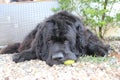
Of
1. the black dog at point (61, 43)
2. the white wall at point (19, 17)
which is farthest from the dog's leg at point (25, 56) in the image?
the white wall at point (19, 17)

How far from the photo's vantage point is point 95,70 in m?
3.87

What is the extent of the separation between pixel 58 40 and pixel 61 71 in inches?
21.8

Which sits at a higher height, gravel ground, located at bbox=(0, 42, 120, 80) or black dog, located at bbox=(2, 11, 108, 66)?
black dog, located at bbox=(2, 11, 108, 66)

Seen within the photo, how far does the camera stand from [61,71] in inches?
150

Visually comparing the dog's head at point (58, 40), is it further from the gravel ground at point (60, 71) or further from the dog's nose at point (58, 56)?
the gravel ground at point (60, 71)

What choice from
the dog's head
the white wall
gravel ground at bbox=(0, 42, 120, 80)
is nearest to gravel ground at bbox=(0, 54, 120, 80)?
gravel ground at bbox=(0, 42, 120, 80)

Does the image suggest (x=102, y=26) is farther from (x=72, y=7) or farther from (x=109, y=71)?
(x=109, y=71)

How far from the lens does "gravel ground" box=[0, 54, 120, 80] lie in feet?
11.8

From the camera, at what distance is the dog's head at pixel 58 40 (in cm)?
408

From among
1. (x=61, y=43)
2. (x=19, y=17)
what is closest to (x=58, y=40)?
(x=61, y=43)

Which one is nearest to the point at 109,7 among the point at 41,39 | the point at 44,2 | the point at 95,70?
the point at 44,2

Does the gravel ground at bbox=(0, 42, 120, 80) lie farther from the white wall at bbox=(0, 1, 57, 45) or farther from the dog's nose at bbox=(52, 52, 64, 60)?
the white wall at bbox=(0, 1, 57, 45)

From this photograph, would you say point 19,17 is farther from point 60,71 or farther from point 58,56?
point 60,71

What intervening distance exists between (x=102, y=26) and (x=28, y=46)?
1.82 m
